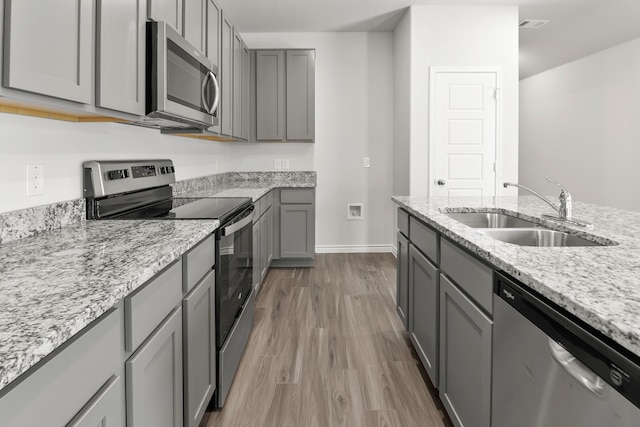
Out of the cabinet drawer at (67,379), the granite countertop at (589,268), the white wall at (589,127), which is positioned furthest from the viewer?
the white wall at (589,127)

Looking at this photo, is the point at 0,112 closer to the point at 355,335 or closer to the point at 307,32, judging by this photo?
the point at 355,335

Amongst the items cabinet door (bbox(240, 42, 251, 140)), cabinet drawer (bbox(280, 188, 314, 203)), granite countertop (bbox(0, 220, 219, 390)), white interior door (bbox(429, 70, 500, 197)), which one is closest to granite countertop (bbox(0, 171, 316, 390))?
granite countertop (bbox(0, 220, 219, 390))

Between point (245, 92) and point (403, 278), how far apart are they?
2.61 meters

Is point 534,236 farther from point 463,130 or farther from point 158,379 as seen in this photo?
point 463,130

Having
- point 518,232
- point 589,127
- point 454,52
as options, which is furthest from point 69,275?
point 589,127

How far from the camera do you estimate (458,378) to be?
62.8 inches

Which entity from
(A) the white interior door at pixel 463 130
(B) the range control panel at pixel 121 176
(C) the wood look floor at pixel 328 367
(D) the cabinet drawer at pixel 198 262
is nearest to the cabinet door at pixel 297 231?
(C) the wood look floor at pixel 328 367

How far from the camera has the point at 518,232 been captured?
191 cm

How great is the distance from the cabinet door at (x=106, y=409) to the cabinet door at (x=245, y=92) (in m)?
3.34

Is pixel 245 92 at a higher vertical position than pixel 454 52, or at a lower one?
lower

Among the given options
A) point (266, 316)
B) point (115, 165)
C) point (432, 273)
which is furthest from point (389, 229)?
point (115, 165)

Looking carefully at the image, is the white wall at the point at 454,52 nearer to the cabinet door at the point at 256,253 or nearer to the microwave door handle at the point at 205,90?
the cabinet door at the point at 256,253

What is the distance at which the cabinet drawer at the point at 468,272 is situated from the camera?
130cm

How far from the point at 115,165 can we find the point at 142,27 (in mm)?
692
